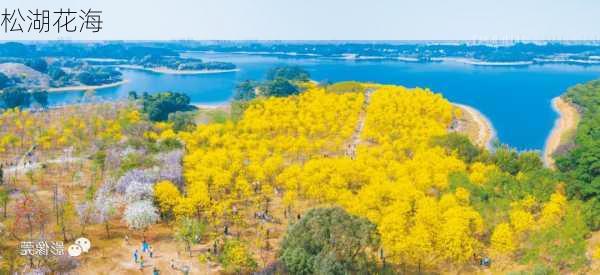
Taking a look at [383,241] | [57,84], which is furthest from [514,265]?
[57,84]

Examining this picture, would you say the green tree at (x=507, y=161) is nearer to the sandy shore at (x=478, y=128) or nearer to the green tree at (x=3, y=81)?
the sandy shore at (x=478, y=128)

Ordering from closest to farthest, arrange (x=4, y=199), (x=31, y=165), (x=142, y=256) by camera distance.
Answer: (x=142, y=256)
(x=4, y=199)
(x=31, y=165)

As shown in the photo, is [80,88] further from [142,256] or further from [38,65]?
[142,256]

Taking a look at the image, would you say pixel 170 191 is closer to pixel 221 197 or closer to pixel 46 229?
pixel 221 197

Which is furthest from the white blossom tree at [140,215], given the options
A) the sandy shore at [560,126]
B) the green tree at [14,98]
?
the green tree at [14,98]

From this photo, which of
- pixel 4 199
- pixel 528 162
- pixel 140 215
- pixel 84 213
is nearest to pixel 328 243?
pixel 140 215

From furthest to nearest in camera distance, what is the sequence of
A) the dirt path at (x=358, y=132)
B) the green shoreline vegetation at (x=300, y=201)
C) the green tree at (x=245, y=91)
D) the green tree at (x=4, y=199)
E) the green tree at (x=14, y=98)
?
the green tree at (x=245, y=91) < the green tree at (x=14, y=98) < the dirt path at (x=358, y=132) < the green tree at (x=4, y=199) < the green shoreline vegetation at (x=300, y=201)
